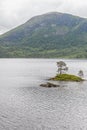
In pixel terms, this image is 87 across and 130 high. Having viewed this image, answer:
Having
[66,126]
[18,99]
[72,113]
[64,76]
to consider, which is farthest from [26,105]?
[64,76]

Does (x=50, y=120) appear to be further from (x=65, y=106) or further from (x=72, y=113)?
(x=65, y=106)

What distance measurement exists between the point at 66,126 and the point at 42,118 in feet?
34.9

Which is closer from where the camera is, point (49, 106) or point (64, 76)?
point (49, 106)

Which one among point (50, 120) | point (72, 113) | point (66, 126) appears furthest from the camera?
point (72, 113)

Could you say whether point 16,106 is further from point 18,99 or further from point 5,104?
point 18,99

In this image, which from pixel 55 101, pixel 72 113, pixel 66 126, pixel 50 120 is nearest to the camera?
pixel 66 126

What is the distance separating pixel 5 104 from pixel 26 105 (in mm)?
8259

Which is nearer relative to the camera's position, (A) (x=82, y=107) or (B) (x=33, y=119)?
(B) (x=33, y=119)

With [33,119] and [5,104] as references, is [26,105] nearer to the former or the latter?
[5,104]

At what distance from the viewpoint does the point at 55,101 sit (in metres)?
111

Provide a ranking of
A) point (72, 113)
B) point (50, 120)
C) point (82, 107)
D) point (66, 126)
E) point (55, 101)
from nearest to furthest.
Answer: point (66, 126), point (50, 120), point (72, 113), point (82, 107), point (55, 101)

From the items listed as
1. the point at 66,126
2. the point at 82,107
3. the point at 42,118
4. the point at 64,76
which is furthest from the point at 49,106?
the point at 64,76

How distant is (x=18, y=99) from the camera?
4496 inches

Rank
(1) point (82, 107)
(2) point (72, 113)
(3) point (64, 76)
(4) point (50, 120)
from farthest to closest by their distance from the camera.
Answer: (3) point (64, 76) < (1) point (82, 107) < (2) point (72, 113) < (4) point (50, 120)
